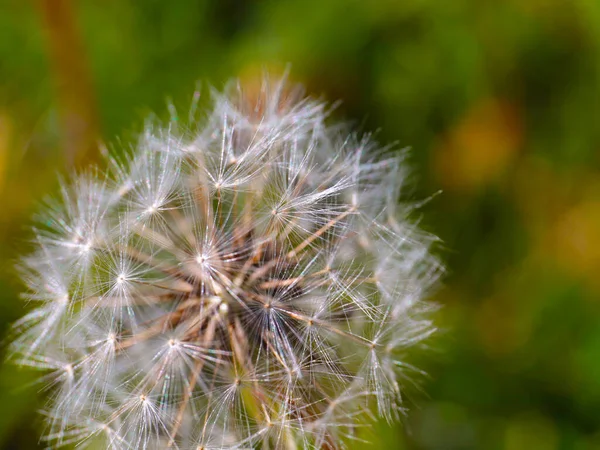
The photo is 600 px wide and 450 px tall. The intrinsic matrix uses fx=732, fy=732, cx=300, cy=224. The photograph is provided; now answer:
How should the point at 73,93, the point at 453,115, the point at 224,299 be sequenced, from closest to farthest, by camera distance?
the point at 224,299 → the point at 73,93 → the point at 453,115

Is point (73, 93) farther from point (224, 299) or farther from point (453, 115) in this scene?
point (453, 115)

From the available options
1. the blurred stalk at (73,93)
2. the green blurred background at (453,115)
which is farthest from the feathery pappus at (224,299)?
the green blurred background at (453,115)

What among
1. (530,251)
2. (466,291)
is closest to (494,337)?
(466,291)

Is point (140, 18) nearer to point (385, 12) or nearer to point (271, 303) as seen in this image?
point (385, 12)

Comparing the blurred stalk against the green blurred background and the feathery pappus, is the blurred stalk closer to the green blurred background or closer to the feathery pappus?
the green blurred background

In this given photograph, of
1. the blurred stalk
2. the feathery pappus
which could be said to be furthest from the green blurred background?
the feathery pappus

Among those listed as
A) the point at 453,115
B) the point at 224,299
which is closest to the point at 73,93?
Answer: the point at 224,299
